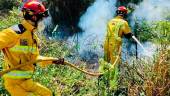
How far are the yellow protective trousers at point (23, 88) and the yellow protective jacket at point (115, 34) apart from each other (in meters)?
3.74

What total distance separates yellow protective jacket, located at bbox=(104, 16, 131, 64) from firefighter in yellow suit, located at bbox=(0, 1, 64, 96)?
12.5 feet

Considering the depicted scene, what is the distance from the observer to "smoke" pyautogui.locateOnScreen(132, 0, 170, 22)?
16.5 meters

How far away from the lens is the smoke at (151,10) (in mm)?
16500

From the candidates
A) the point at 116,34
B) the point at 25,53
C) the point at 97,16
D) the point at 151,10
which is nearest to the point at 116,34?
the point at 116,34

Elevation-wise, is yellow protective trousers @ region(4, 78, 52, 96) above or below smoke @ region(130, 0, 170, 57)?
above

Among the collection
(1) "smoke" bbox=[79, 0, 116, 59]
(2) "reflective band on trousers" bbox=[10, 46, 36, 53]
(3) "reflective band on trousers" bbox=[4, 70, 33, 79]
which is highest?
(2) "reflective band on trousers" bbox=[10, 46, 36, 53]

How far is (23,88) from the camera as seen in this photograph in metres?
5.99

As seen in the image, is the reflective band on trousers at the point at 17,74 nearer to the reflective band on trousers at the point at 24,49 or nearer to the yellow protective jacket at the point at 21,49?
the yellow protective jacket at the point at 21,49

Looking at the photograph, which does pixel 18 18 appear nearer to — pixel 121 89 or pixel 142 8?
pixel 121 89

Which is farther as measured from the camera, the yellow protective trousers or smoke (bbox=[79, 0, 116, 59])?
smoke (bbox=[79, 0, 116, 59])

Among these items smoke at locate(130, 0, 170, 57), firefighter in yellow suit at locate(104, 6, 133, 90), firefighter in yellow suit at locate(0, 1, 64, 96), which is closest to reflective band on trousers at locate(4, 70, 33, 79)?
firefighter in yellow suit at locate(0, 1, 64, 96)

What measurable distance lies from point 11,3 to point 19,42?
1089 centimetres

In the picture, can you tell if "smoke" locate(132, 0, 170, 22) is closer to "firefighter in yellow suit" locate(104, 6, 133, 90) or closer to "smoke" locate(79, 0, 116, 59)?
"smoke" locate(79, 0, 116, 59)

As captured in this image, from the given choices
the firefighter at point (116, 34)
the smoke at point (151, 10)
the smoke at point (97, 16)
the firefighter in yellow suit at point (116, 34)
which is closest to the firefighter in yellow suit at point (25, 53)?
the firefighter in yellow suit at point (116, 34)
